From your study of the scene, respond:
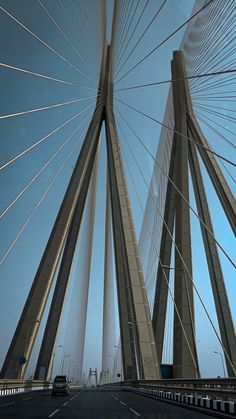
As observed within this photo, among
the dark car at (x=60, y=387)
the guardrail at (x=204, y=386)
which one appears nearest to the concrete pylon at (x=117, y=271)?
the guardrail at (x=204, y=386)

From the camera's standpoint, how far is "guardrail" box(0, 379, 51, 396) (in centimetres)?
2902

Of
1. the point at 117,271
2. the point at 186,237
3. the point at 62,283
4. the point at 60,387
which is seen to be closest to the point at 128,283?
the point at 186,237

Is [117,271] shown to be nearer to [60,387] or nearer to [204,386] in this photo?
[60,387]

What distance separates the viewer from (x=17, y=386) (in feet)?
108

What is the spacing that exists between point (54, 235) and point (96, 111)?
11.7 metres

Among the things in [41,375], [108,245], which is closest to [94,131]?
[108,245]

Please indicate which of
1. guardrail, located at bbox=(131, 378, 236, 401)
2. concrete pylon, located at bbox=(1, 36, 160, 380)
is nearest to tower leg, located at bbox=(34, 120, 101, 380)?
concrete pylon, located at bbox=(1, 36, 160, 380)

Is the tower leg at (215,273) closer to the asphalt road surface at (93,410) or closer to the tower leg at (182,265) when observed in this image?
the tower leg at (182,265)

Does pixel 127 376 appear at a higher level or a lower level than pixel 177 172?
lower

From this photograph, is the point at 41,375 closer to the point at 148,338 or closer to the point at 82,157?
the point at 148,338

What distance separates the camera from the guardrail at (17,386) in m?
29.0

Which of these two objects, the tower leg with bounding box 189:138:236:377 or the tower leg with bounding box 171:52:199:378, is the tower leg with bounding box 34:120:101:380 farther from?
the tower leg with bounding box 189:138:236:377

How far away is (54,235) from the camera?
3622 cm

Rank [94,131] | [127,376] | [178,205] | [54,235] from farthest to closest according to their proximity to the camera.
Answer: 1. [127,376]
2. [94,131]
3. [54,235]
4. [178,205]
